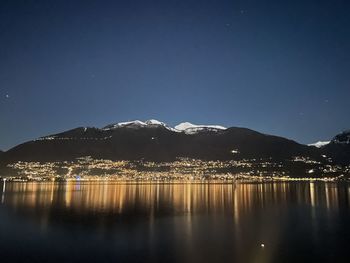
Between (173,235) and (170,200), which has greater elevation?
(170,200)

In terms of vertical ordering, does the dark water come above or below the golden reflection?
below

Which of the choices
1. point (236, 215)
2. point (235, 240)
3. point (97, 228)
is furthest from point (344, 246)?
point (97, 228)

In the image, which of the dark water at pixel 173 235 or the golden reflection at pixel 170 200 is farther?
the golden reflection at pixel 170 200

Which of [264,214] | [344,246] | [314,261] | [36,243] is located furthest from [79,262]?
[264,214]

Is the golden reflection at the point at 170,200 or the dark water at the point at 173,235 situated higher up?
the golden reflection at the point at 170,200

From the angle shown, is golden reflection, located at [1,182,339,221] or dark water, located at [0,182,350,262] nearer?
dark water, located at [0,182,350,262]

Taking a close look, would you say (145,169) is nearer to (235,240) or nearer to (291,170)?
(291,170)

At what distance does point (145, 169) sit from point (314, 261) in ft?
588

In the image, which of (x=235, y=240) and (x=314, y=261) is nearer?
(x=314, y=261)

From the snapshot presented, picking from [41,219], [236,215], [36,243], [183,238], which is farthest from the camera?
[236,215]

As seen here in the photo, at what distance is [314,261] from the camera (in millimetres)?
21797

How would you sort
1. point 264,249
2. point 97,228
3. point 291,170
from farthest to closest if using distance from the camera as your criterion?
point 291,170 → point 97,228 → point 264,249

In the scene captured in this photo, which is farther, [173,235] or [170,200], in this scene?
[170,200]

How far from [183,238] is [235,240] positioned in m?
3.96
